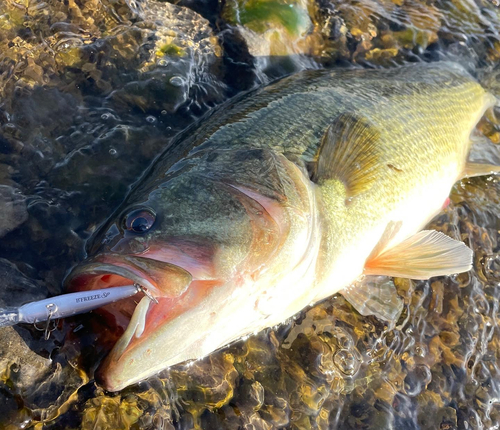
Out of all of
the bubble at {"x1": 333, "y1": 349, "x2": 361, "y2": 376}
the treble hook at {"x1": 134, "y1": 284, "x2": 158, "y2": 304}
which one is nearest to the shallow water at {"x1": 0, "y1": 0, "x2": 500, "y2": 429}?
the bubble at {"x1": 333, "y1": 349, "x2": 361, "y2": 376}

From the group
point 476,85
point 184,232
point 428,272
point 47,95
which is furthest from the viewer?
point 476,85

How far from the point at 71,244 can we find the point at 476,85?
3801 millimetres

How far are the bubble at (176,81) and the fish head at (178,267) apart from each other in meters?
1.46

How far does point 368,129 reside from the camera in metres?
2.87

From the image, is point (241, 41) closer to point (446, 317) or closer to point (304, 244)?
point (304, 244)

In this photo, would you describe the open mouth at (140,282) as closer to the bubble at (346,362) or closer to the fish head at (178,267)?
the fish head at (178,267)

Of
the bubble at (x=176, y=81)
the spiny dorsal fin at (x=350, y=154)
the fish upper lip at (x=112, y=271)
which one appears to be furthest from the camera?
the bubble at (x=176, y=81)

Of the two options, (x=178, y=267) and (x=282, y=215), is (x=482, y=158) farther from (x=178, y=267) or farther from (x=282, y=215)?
(x=178, y=267)

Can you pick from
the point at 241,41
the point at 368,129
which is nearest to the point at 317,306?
the point at 368,129

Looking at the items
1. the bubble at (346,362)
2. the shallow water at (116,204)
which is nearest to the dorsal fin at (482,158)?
the shallow water at (116,204)

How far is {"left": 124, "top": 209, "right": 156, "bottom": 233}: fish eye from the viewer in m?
1.97

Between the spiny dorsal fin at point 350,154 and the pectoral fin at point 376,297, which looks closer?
the spiny dorsal fin at point 350,154

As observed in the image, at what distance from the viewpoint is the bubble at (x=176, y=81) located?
134 inches

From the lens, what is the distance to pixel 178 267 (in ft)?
5.93
